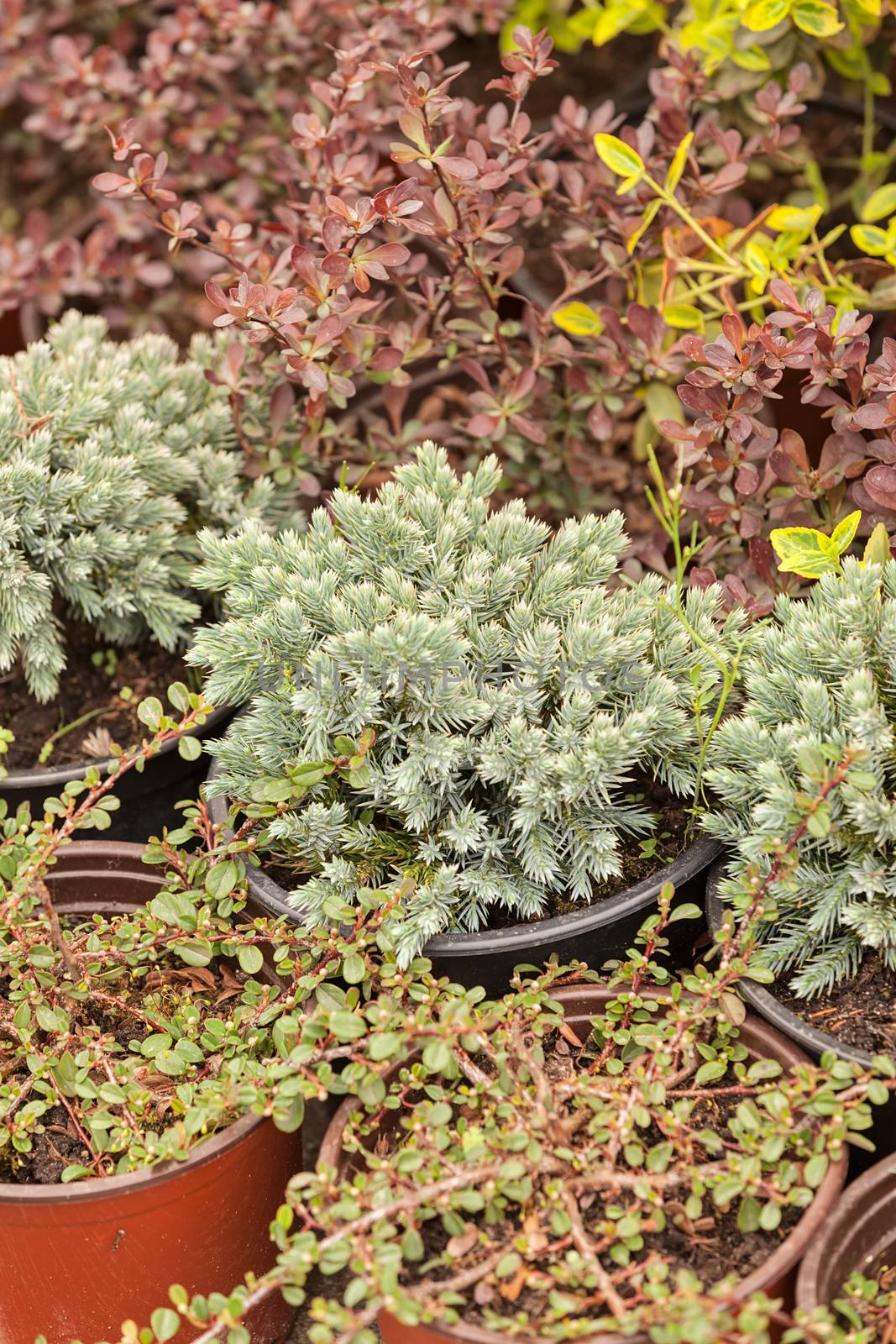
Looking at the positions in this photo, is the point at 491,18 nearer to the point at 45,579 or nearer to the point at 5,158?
the point at 45,579

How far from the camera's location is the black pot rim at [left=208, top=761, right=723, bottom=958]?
5.47ft

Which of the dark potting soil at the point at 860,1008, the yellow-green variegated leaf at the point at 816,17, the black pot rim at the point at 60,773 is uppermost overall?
the yellow-green variegated leaf at the point at 816,17

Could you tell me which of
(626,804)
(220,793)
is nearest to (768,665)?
(626,804)

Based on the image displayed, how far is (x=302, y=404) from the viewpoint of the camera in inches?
92.2

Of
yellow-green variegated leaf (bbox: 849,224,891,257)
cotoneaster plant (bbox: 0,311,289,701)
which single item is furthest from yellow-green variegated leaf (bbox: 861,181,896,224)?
cotoneaster plant (bbox: 0,311,289,701)

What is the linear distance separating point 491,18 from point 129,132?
3.42 ft

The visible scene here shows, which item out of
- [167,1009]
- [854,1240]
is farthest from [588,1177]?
[167,1009]

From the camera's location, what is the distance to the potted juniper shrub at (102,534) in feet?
6.53

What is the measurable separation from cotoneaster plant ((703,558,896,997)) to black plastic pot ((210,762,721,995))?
0.34 feet

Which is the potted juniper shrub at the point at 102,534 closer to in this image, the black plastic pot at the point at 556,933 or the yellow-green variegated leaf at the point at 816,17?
the black plastic pot at the point at 556,933

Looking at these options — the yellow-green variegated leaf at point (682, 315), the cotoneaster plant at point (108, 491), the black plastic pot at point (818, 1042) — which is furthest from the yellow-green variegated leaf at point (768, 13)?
the black plastic pot at point (818, 1042)

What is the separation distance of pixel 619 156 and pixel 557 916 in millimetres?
1188

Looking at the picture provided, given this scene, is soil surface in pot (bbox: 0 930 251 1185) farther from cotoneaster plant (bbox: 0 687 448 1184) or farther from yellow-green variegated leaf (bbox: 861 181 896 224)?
yellow-green variegated leaf (bbox: 861 181 896 224)

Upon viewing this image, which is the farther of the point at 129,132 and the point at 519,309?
the point at 519,309
